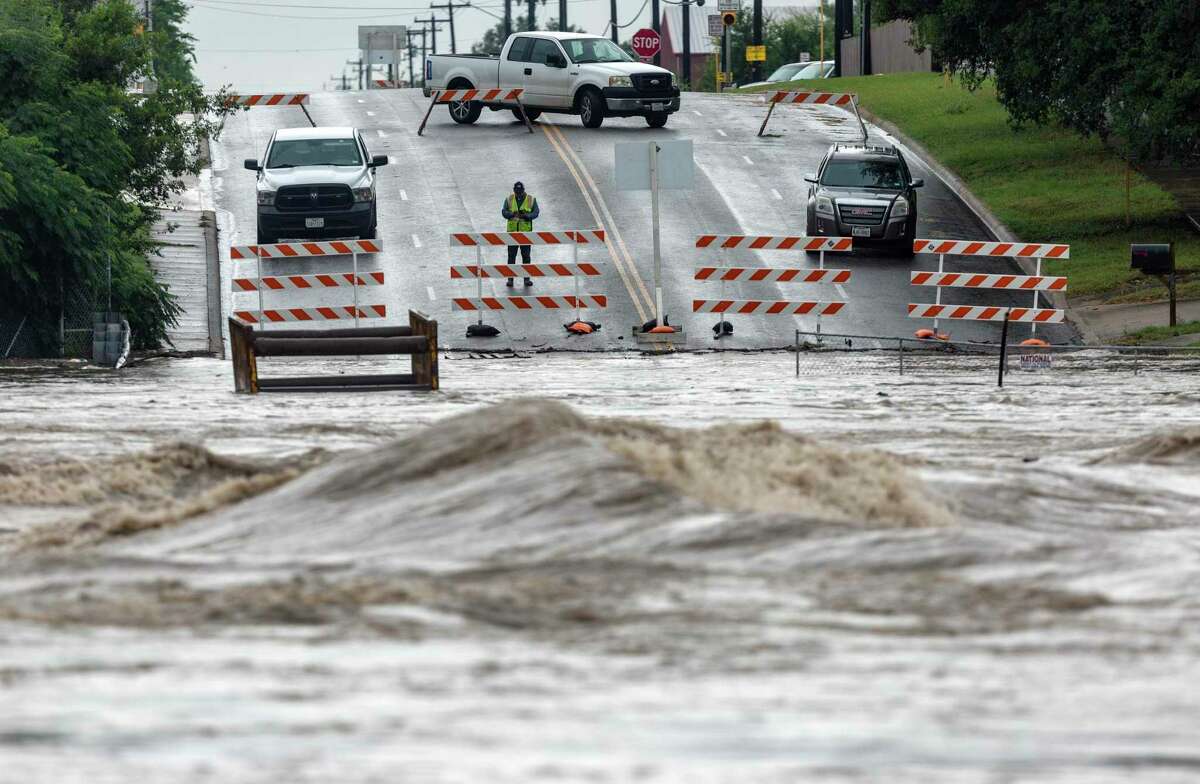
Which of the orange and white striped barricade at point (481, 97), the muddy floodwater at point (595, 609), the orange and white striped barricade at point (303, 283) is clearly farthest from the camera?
the orange and white striped barricade at point (481, 97)

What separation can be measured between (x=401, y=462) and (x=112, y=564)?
199 centimetres

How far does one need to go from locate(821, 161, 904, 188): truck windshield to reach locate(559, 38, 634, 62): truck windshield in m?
12.2

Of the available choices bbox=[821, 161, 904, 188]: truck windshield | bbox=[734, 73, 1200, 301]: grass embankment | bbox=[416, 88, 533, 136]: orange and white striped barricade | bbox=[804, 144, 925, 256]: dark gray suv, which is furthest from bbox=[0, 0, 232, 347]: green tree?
bbox=[734, 73, 1200, 301]: grass embankment

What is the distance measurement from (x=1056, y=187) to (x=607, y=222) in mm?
9804

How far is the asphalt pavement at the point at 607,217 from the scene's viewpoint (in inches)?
1166

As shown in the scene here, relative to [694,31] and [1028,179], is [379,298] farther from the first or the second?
[694,31]

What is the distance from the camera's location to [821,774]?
21.9 ft

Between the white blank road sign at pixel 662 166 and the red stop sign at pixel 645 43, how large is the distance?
37.9m

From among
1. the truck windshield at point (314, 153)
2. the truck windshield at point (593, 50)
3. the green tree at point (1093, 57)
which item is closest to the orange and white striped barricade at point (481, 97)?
the truck windshield at point (593, 50)

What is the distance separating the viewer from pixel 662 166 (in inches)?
1141

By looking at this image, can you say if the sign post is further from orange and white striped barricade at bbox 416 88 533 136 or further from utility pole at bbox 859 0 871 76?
utility pole at bbox 859 0 871 76

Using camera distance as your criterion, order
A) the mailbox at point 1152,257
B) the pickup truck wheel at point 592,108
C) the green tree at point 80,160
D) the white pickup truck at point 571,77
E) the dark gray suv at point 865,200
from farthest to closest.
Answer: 1. the pickup truck wheel at point 592,108
2. the white pickup truck at point 571,77
3. the dark gray suv at point 865,200
4. the mailbox at point 1152,257
5. the green tree at point 80,160

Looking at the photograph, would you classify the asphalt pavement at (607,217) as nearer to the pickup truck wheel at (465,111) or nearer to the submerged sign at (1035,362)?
the pickup truck wheel at (465,111)

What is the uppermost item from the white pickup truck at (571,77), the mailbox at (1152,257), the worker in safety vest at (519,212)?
the white pickup truck at (571,77)
